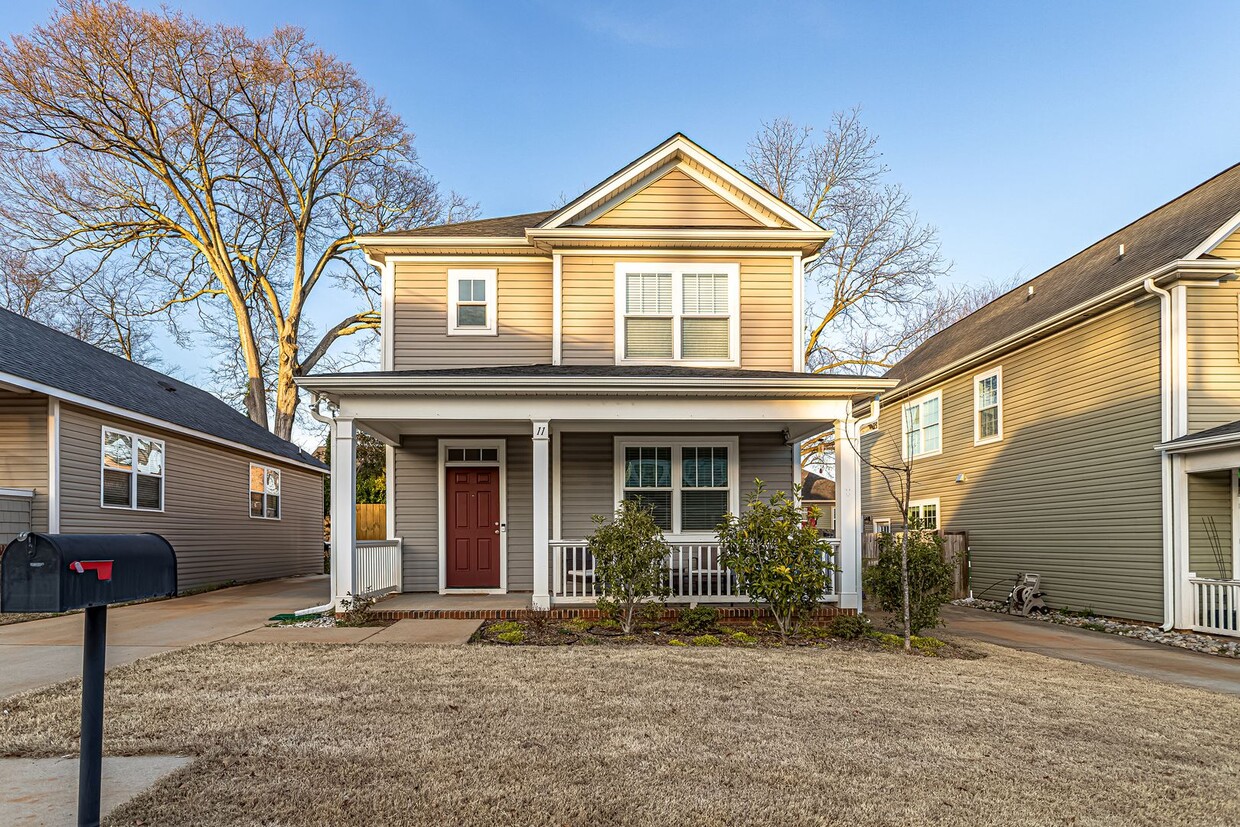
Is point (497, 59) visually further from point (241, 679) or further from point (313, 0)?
point (241, 679)

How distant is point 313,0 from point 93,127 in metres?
9.54

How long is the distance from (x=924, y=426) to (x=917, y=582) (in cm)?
980

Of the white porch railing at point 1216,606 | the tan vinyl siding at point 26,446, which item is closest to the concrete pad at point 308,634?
the tan vinyl siding at point 26,446

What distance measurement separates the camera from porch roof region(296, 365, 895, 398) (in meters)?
9.40

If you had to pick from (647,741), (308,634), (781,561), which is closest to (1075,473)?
(781,561)

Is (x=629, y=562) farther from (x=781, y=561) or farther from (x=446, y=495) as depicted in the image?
(x=446, y=495)

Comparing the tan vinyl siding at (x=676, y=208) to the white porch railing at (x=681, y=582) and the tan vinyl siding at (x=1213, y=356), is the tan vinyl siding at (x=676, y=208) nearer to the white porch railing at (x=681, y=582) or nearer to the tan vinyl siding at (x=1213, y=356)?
the white porch railing at (x=681, y=582)

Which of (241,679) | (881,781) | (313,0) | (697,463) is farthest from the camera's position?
(313,0)

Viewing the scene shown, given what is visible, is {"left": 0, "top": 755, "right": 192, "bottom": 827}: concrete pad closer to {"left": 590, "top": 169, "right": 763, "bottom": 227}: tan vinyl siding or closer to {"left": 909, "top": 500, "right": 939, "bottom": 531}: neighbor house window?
{"left": 590, "top": 169, "right": 763, "bottom": 227}: tan vinyl siding

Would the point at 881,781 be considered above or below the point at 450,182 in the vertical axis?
below

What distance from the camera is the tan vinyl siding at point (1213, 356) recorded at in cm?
1014

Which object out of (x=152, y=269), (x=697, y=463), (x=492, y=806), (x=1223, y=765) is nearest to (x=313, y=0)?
(x=152, y=269)

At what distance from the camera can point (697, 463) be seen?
11.7 metres

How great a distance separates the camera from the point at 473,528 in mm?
11734
